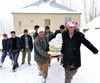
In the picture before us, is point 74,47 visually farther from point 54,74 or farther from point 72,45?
point 54,74

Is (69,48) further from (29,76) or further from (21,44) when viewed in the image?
(21,44)

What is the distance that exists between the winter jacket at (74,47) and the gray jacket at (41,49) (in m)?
1.58

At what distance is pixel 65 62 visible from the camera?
26.6ft

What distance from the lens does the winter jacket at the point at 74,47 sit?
7.84m

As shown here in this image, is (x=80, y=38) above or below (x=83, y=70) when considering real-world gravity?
above

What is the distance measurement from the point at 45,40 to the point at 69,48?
6.06 ft

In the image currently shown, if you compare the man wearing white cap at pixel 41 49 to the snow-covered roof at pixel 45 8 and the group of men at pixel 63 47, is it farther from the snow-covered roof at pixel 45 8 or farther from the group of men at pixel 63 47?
the snow-covered roof at pixel 45 8

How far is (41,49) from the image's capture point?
9.48m

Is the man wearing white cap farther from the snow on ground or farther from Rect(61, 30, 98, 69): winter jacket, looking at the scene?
Rect(61, 30, 98, 69): winter jacket

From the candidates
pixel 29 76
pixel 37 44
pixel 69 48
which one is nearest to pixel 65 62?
pixel 69 48

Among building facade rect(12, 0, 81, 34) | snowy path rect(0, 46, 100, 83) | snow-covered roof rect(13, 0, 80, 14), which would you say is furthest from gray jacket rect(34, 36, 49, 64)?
snow-covered roof rect(13, 0, 80, 14)

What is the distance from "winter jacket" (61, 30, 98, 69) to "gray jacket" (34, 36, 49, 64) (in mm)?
1581

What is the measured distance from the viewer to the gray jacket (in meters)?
9.46

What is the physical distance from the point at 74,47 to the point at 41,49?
6.03ft
